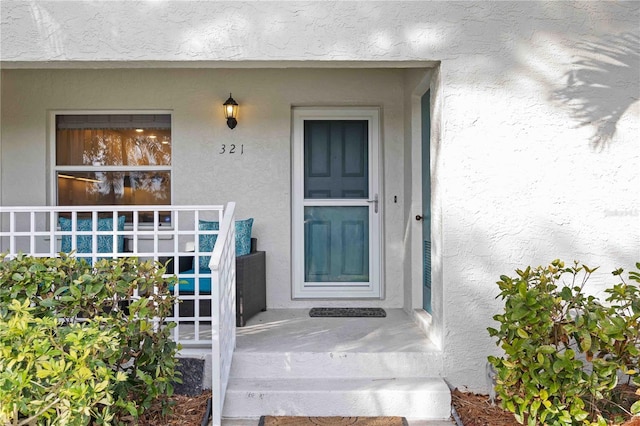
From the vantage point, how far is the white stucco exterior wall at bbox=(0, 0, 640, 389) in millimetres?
3594

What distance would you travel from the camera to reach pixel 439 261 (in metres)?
3.74

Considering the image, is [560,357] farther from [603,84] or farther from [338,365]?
[603,84]

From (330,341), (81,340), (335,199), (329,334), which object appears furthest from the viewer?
(335,199)

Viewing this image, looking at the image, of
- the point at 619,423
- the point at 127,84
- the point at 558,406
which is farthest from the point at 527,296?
the point at 127,84

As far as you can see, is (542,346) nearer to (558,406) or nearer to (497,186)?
(558,406)

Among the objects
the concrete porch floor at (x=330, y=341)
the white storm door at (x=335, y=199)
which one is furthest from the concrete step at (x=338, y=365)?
the white storm door at (x=335, y=199)

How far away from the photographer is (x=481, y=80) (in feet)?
11.9

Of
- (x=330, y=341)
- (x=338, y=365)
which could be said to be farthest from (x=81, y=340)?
(x=330, y=341)

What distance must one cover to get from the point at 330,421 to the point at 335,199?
249cm

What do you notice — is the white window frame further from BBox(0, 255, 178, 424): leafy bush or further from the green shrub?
the green shrub

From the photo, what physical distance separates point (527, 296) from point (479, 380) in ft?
3.36

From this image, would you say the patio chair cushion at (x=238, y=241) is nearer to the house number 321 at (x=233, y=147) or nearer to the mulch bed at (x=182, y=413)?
the house number 321 at (x=233, y=147)

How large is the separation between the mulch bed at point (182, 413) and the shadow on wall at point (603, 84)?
317 cm

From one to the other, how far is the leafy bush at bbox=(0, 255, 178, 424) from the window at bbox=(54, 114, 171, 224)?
2.15m
